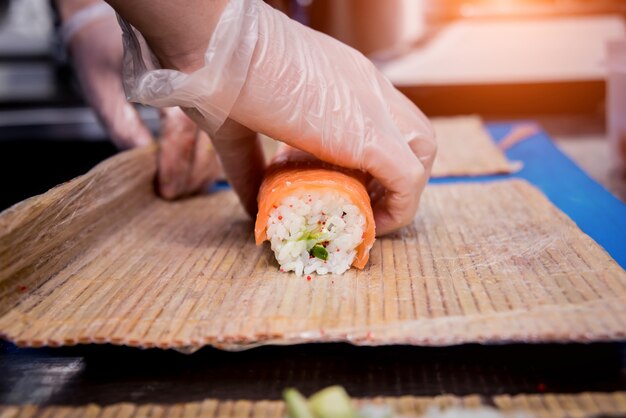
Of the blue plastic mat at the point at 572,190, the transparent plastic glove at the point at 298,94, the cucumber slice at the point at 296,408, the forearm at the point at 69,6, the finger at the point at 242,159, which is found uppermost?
the forearm at the point at 69,6

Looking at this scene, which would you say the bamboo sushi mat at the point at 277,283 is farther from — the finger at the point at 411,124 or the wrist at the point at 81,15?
the wrist at the point at 81,15

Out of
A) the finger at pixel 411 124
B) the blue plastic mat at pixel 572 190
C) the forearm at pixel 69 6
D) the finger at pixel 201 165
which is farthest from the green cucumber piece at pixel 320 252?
the forearm at pixel 69 6

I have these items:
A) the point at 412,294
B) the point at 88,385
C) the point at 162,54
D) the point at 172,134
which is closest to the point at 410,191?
the point at 412,294

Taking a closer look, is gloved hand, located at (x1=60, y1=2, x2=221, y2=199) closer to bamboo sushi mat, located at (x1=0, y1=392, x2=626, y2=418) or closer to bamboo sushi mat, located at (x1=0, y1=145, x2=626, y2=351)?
bamboo sushi mat, located at (x1=0, y1=145, x2=626, y2=351)

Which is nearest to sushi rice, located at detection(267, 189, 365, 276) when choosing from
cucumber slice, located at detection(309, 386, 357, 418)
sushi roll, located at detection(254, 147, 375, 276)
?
sushi roll, located at detection(254, 147, 375, 276)

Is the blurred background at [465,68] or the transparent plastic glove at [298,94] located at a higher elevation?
the transparent plastic glove at [298,94]

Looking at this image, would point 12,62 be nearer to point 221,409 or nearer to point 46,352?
point 46,352

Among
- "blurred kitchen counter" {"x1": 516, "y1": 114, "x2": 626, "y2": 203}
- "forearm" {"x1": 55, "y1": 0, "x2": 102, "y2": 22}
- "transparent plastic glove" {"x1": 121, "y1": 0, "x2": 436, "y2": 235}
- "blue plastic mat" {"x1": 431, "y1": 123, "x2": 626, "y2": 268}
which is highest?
"forearm" {"x1": 55, "y1": 0, "x2": 102, "y2": 22}

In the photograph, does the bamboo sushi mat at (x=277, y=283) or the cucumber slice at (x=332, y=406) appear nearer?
the cucumber slice at (x=332, y=406)
